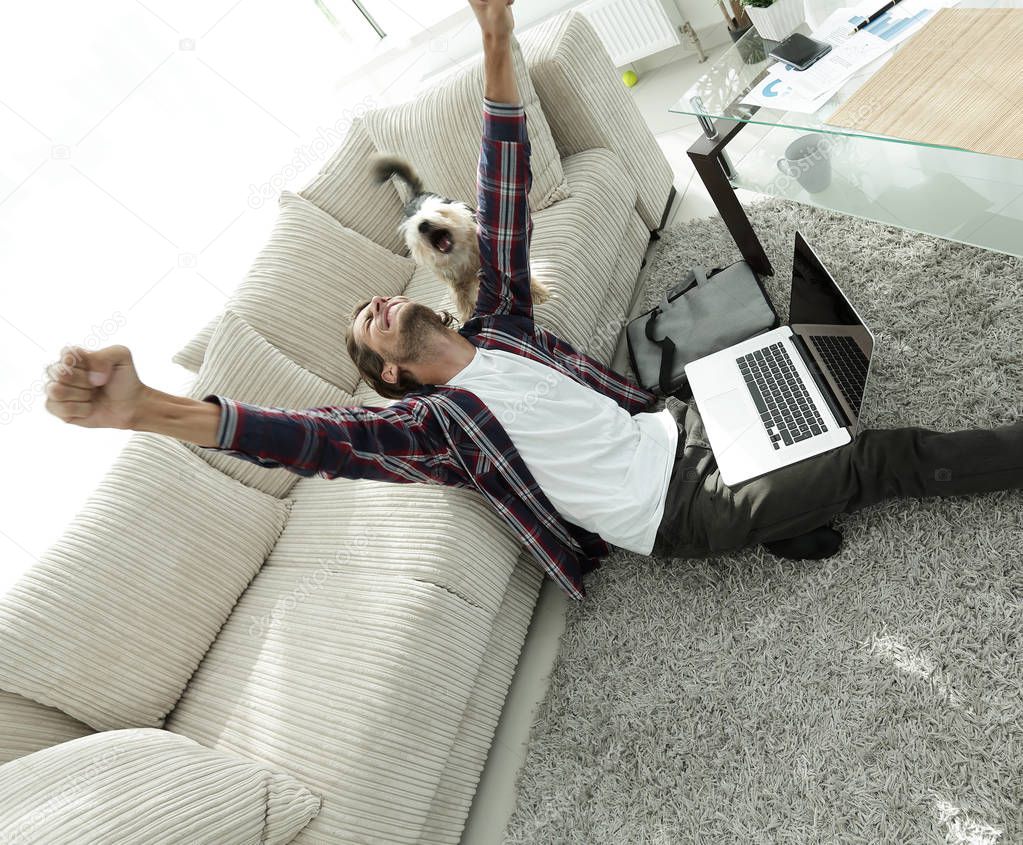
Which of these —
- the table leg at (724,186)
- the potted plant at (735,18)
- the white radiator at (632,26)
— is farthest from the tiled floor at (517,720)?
the white radiator at (632,26)

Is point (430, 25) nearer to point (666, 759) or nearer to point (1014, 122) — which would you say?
point (1014, 122)

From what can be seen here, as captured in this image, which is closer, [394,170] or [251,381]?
[251,381]

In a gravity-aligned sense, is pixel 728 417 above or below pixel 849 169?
below

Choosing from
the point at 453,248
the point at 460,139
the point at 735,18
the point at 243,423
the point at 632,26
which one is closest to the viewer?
the point at 243,423

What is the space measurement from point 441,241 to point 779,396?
35.6 inches

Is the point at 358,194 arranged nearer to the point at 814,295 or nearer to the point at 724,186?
the point at 724,186

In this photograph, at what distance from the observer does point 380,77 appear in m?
3.70

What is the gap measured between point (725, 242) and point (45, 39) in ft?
9.34

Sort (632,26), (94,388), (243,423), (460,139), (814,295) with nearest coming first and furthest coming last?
(94,388) < (243,423) < (814,295) < (460,139) < (632,26)

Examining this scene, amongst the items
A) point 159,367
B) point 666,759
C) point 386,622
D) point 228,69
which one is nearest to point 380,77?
point 228,69

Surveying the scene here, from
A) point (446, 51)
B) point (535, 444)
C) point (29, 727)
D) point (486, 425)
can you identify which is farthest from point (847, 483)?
point (446, 51)

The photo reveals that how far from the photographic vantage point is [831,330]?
171cm

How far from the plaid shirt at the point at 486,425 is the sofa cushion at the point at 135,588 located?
62cm

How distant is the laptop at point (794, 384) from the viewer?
5.28ft
